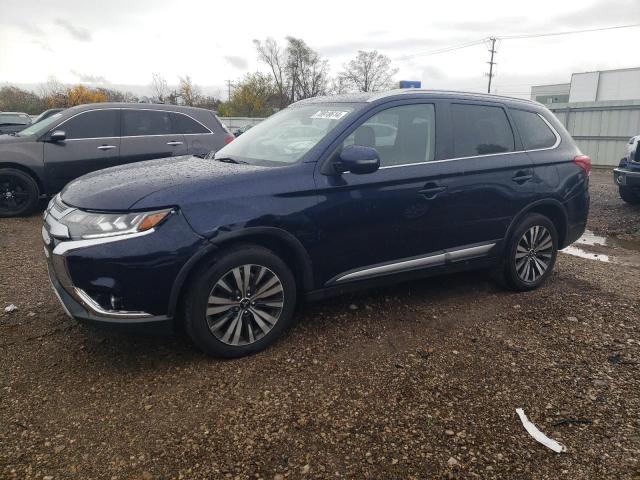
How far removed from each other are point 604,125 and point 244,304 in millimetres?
18618

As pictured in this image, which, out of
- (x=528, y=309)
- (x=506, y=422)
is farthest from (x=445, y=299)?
(x=506, y=422)

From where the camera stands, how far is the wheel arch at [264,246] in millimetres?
3002

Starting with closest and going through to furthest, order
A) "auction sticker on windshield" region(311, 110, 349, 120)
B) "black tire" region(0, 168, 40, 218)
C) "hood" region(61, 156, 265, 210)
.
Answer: "hood" region(61, 156, 265, 210), "auction sticker on windshield" region(311, 110, 349, 120), "black tire" region(0, 168, 40, 218)

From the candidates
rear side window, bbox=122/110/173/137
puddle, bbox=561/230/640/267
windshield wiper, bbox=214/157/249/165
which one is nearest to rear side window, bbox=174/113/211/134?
rear side window, bbox=122/110/173/137

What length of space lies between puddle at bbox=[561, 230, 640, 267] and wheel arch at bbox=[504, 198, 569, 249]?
5.82 feet

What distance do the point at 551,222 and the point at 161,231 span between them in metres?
3.63

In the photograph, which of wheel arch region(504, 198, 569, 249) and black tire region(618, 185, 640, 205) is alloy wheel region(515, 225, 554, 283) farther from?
black tire region(618, 185, 640, 205)

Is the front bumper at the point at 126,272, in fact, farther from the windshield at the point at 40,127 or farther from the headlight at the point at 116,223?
the windshield at the point at 40,127

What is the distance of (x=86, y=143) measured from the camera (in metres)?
7.69

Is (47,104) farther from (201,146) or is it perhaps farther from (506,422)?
(506,422)

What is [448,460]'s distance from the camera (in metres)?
2.42

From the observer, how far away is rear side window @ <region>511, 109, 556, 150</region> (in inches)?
180

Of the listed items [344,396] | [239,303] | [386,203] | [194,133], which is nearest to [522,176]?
[386,203]

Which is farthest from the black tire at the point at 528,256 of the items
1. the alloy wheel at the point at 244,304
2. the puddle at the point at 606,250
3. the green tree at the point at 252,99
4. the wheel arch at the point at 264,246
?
the green tree at the point at 252,99
